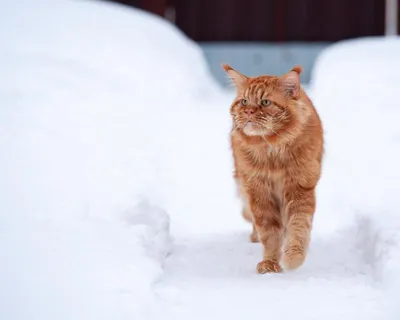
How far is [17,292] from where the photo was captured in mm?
1839

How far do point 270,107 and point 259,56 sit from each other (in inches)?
282

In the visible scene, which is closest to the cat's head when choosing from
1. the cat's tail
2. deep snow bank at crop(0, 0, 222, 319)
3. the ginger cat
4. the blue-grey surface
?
the ginger cat

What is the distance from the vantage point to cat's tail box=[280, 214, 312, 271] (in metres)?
2.27

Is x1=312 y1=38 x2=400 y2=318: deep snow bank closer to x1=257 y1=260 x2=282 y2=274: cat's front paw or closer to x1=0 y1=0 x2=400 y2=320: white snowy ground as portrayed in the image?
x1=0 y1=0 x2=400 y2=320: white snowy ground

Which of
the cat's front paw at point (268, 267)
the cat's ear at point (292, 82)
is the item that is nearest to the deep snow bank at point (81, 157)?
the cat's front paw at point (268, 267)

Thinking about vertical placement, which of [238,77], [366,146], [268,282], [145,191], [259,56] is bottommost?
[259,56]

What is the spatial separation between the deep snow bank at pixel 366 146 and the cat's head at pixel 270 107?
0.64 meters

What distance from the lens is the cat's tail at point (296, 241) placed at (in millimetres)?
2266

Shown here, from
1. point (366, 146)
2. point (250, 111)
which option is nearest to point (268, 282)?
point (250, 111)

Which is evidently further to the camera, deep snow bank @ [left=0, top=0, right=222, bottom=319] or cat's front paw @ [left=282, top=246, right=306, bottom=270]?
cat's front paw @ [left=282, top=246, right=306, bottom=270]

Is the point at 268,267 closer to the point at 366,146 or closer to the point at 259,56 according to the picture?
the point at 366,146

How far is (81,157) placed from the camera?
315 cm

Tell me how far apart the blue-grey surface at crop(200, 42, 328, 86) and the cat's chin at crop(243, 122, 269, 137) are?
23.1ft

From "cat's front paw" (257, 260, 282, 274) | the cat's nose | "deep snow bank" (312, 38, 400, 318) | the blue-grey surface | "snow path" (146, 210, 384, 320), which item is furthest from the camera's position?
the blue-grey surface
